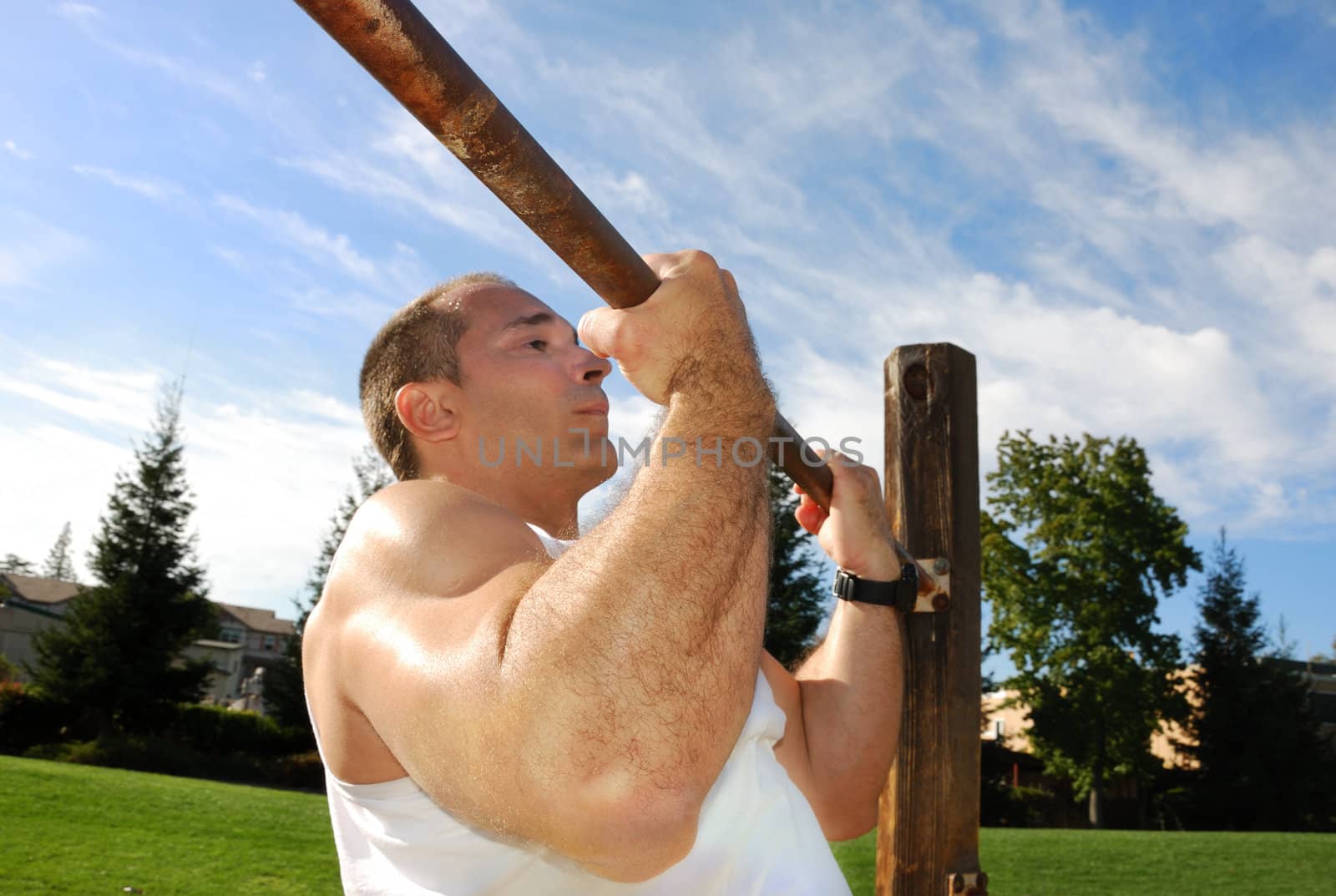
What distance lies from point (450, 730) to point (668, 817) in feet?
1.03

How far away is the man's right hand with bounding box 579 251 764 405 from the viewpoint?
1499mm

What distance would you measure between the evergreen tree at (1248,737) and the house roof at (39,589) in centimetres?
5952

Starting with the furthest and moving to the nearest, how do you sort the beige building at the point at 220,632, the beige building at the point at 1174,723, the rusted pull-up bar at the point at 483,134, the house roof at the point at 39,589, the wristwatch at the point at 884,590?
the house roof at the point at 39,589, the beige building at the point at 220,632, the beige building at the point at 1174,723, the wristwatch at the point at 884,590, the rusted pull-up bar at the point at 483,134

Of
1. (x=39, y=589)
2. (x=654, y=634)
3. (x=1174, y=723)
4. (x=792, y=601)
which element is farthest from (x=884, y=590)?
(x=39, y=589)

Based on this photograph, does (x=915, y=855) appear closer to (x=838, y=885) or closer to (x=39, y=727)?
(x=838, y=885)

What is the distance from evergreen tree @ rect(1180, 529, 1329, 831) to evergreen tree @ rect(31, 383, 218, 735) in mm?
27894

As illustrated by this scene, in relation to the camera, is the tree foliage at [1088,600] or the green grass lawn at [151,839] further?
A: the tree foliage at [1088,600]

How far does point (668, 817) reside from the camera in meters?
1.25

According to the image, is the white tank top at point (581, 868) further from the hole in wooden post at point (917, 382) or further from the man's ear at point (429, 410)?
the hole in wooden post at point (917, 382)

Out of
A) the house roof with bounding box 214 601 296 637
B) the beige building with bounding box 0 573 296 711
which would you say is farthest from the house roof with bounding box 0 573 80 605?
the house roof with bounding box 214 601 296 637

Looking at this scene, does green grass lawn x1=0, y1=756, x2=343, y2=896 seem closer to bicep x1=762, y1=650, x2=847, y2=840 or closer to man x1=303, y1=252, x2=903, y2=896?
bicep x1=762, y1=650, x2=847, y2=840

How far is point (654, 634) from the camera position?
4.07 feet

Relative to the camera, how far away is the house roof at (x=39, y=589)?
6066cm

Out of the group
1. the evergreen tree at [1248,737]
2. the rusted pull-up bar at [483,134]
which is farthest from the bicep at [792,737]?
the evergreen tree at [1248,737]
